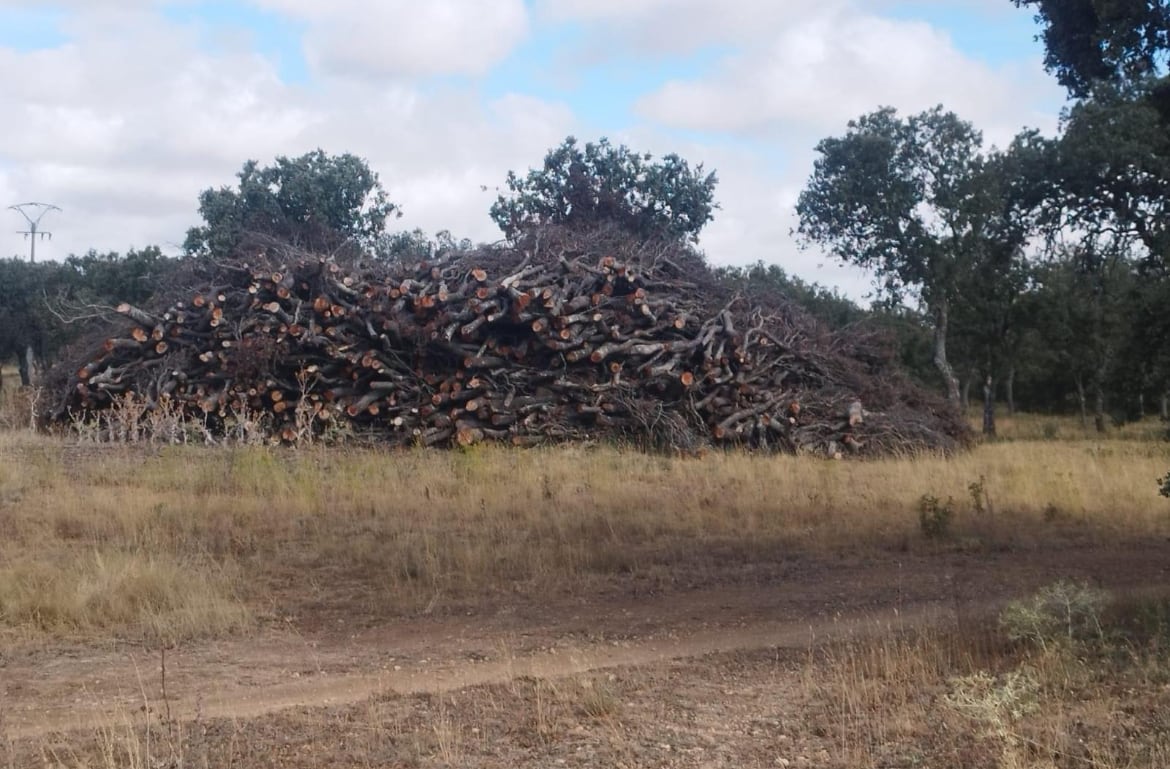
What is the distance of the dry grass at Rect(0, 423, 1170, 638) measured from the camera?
354 inches

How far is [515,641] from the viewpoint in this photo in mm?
7695

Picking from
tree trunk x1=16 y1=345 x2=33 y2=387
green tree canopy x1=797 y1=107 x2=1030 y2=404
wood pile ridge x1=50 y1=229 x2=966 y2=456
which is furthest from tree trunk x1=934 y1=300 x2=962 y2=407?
tree trunk x1=16 y1=345 x2=33 y2=387

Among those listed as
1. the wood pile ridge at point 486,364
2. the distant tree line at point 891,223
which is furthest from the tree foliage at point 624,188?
the wood pile ridge at point 486,364

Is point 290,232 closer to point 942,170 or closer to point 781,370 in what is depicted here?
point 781,370

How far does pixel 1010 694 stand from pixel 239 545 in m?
7.43

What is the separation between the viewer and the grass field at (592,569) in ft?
17.6

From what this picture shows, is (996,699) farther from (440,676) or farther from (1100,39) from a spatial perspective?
(1100,39)

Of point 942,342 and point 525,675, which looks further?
point 942,342

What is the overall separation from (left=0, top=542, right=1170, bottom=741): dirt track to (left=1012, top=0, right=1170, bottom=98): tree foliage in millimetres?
4482

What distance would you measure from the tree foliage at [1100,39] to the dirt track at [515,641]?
14.7 feet

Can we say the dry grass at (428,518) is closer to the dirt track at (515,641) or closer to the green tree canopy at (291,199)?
the dirt track at (515,641)

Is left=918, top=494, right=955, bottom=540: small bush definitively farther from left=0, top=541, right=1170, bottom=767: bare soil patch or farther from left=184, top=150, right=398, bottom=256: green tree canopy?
left=184, top=150, right=398, bottom=256: green tree canopy

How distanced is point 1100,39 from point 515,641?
718 cm

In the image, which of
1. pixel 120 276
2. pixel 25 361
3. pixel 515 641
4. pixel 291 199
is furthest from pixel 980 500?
pixel 25 361
